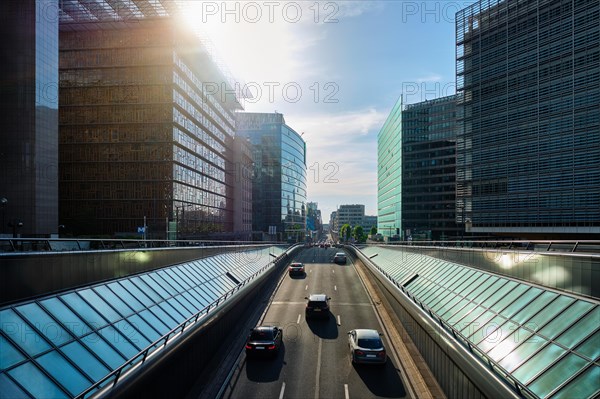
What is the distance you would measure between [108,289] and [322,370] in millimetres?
9347

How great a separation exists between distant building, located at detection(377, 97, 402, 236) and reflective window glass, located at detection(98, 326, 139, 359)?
109539mm

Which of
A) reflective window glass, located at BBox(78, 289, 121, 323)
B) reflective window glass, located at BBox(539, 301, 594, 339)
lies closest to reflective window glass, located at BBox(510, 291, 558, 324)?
reflective window glass, located at BBox(539, 301, 594, 339)

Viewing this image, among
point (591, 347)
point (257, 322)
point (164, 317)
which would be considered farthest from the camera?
→ point (257, 322)

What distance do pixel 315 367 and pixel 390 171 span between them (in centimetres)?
12592

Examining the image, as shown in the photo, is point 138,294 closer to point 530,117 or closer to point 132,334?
point 132,334

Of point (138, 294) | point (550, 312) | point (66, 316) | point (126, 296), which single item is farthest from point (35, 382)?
point (550, 312)

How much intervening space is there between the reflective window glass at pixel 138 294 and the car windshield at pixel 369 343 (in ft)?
30.3

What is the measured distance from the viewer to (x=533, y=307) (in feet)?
37.8

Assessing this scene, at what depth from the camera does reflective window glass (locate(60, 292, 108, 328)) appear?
35.5 feet

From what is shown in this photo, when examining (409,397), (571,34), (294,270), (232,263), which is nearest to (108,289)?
(409,397)

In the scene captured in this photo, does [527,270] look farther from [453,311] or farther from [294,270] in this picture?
[294,270]

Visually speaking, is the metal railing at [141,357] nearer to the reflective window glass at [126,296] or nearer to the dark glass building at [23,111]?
the reflective window glass at [126,296]

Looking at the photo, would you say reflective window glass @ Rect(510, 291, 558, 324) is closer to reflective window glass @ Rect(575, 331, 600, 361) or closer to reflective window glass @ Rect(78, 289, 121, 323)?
reflective window glass @ Rect(575, 331, 600, 361)

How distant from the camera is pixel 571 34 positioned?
169 feet
